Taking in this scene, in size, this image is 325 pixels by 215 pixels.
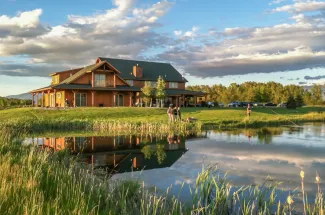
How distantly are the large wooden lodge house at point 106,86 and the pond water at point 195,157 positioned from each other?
870 inches

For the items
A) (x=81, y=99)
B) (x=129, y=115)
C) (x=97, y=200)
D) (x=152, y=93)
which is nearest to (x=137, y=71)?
(x=152, y=93)

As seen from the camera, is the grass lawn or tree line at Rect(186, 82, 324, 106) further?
tree line at Rect(186, 82, 324, 106)

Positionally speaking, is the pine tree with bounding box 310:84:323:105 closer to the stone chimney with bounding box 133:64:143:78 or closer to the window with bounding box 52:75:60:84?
the stone chimney with bounding box 133:64:143:78

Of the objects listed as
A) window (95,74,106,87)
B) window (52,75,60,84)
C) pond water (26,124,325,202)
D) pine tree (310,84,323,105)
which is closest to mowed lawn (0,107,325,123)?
window (95,74,106,87)

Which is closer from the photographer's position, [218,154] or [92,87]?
[218,154]

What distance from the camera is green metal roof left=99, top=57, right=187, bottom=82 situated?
182 ft

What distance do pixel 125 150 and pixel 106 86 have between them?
94.7 ft

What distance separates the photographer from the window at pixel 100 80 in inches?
1827

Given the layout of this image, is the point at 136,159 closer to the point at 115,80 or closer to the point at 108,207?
the point at 108,207

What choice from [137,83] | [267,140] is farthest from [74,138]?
[137,83]

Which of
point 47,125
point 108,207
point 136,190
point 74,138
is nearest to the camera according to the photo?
point 108,207

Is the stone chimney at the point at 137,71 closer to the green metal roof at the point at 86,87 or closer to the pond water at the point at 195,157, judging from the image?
the green metal roof at the point at 86,87

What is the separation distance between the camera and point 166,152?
1806 centimetres

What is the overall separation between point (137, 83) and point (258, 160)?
4072 centimetres
